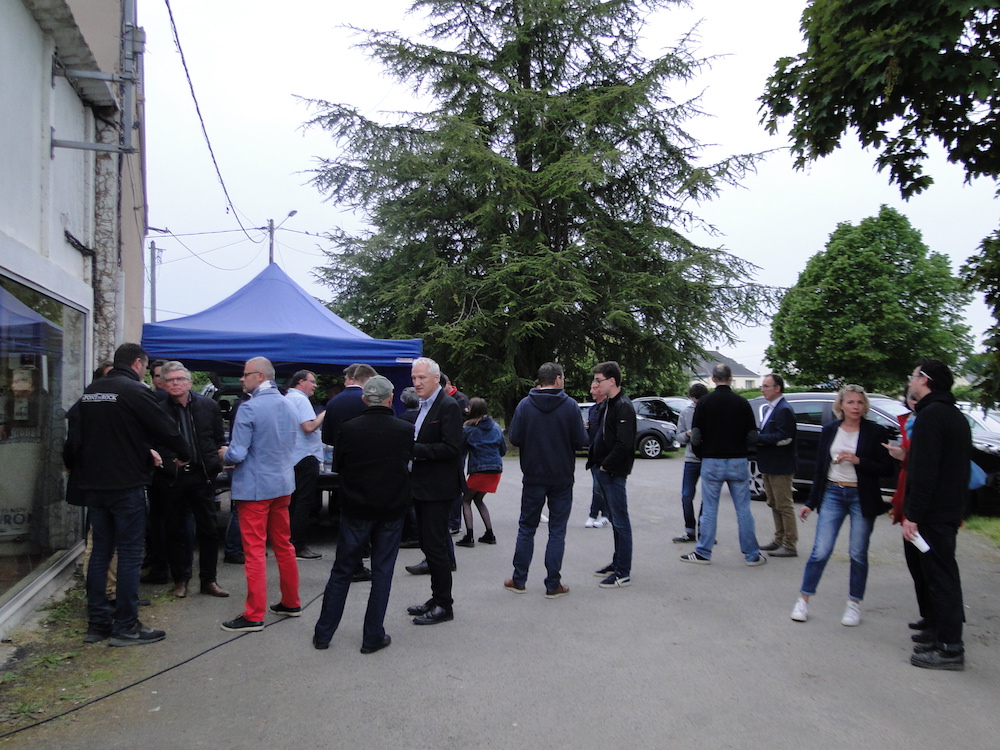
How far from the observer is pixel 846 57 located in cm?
666

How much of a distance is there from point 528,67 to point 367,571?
2035 centimetres

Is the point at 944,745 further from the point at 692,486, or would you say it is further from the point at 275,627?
the point at 692,486

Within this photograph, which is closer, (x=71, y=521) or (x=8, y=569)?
Answer: (x=8, y=569)

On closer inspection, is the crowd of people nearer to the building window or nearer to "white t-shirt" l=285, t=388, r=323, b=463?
"white t-shirt" l=285, t=388, r=323, b=463

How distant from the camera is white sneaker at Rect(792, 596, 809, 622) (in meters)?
5.69

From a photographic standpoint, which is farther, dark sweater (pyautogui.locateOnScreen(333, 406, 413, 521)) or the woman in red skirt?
the woman in red skirt

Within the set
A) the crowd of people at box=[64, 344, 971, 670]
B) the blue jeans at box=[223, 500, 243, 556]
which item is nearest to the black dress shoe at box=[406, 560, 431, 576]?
the crowd of people at box=[64, 344, 971, 670]

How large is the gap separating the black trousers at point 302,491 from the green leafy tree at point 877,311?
32.0m

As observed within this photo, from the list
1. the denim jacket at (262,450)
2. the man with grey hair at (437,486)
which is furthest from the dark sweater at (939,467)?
the denim jacket at (262,450)

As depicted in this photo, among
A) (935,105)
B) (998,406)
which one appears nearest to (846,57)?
(935,105)

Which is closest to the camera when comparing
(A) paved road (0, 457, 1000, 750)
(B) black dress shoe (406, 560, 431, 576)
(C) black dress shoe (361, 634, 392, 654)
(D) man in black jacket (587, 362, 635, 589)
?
(A) paved road (0, 457, 1000, 750)

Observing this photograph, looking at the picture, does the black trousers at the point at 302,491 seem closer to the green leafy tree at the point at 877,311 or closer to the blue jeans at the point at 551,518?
the blue jeans at the point at 551,518

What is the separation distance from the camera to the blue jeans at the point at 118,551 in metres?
5.04

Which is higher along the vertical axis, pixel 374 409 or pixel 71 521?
pixel 374 409
